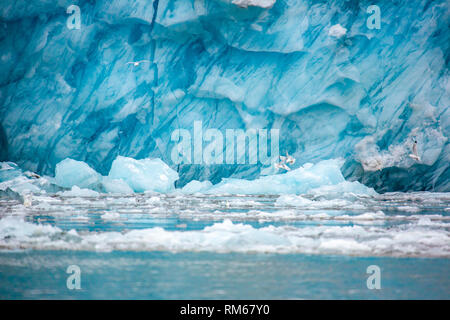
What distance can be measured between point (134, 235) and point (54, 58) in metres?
13.5

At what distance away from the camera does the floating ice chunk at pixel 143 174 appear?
52.9 feet

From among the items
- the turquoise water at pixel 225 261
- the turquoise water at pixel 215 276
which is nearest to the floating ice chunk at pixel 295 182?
the turquoise water at pixel 225 261

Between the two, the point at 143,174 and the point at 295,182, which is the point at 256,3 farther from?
the point at 143,174

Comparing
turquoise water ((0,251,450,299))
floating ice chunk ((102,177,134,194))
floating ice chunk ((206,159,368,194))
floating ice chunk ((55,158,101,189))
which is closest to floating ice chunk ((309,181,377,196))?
floating ice chunk ((206,159,368,194))

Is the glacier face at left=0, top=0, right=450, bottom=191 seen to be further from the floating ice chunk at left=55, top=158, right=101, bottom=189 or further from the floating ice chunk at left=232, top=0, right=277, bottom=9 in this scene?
the floating ice chunk at left=55, top=158, right=101, bottom=189

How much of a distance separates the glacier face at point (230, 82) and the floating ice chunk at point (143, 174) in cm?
181

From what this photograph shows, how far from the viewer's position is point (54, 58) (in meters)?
17.2

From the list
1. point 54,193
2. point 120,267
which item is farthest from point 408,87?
point 120,267

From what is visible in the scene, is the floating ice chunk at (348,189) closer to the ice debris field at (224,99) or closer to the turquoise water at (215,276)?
the ice debris field at (224,99)

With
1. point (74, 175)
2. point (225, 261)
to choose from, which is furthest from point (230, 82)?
point (225, 261)

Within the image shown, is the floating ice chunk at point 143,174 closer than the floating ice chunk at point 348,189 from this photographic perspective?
No

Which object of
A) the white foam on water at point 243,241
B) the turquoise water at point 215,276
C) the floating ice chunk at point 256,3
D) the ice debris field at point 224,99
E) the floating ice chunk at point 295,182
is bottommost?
the turquoise water at point 215,276

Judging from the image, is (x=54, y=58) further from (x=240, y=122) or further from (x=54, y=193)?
(x=240, y=122)
